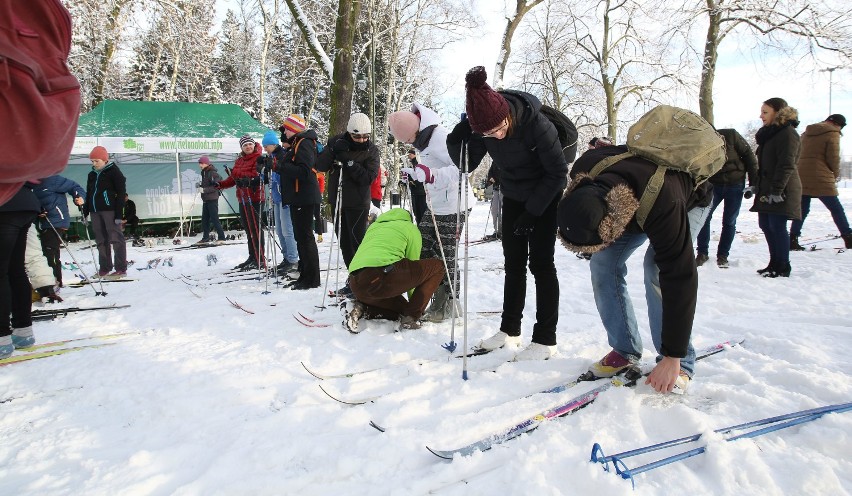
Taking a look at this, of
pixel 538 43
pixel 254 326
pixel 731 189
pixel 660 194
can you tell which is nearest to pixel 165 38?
pixel 538 43

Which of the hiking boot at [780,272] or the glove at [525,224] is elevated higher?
the glove at [525,224]

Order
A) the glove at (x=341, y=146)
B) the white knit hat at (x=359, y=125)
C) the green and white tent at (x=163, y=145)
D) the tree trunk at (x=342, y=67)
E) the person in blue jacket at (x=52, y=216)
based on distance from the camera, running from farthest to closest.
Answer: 1. the green and white tent at (x=163, y=145)
2. the tree trunk at (x=342, y=67)
3. the person in blue jacket at (x=52, y=216)
4. the glove at (x=341, y=146)
5. the white knit hat at (x=359, y=125)

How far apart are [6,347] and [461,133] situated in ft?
11.4

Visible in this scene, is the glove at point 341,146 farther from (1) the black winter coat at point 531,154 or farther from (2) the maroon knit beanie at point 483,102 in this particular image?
(2) the maroon knit beanie at point 483,102

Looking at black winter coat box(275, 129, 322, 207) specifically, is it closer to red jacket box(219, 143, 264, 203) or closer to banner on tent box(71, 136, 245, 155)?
red jacket box(219, 143, 264, 203)

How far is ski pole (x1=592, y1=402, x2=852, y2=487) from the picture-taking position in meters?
1.75

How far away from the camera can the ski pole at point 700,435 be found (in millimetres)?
1752

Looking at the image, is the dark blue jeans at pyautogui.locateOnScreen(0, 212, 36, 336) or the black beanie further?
the dark blue jeans at pyautogui.locateOnScreen(0, 212, 36, 336)

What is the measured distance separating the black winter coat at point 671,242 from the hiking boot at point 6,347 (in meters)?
3.98

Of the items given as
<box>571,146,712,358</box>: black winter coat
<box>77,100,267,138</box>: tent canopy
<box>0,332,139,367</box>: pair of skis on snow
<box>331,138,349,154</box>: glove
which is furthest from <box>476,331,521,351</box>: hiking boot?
<box>77,100,267,138</box>: tent canopy

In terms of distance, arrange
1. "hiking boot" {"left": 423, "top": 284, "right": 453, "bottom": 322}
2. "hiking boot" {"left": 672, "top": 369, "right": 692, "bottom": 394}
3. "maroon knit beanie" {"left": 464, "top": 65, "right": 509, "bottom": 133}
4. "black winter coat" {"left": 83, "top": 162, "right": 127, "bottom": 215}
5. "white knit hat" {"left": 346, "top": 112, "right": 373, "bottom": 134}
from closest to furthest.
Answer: "hiking boot" {"left": 672, "top": 369, "right": 692, "bottom": 394}
"maroon knit beanie" {"left": 464, "top": 65, "right": 509, "bottom": 133}
"hiking boot" {"left": 423, "top": 284, "right": 453, "bottom": 322}
"white knit hat" {"left": 346, "top": 112, "right": 373, "bottom": 134}
"black winter coat" {"left": 83, "top": 162, "right": 127, "bottom": 215}

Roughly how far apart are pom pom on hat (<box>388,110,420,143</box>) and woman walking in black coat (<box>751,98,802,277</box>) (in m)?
3.75

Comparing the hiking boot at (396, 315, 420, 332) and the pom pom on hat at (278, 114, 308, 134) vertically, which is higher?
the pom pom on hat at (278, 114, 308, 134)

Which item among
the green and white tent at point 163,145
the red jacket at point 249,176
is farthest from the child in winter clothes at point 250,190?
the green and white tent at point 163,145
